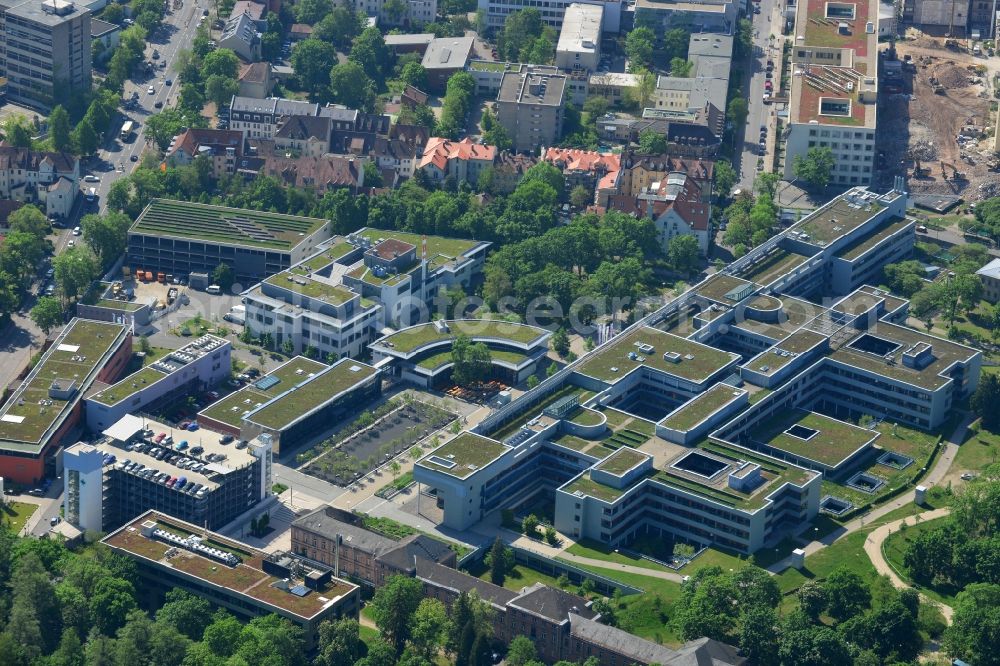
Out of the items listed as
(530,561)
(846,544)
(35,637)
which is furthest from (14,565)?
(846,544)

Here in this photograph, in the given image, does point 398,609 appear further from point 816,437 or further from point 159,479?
point 816,437

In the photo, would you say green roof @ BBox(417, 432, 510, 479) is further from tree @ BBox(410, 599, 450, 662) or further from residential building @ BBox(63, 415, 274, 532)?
tree @ BBox(410, 599, 450, 662)

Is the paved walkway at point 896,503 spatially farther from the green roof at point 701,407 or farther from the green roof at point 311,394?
the green roof at point 311,394

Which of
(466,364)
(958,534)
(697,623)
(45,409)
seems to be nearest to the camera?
(697,623)

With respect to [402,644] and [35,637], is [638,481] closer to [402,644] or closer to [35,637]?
[402,644]

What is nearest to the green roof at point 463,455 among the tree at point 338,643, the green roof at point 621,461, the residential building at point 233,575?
the green roof at point 621,461

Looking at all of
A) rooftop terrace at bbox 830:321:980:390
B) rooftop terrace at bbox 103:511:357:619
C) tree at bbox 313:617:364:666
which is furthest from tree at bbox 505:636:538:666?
rooftop terrace at bbox 830:321:980:390
